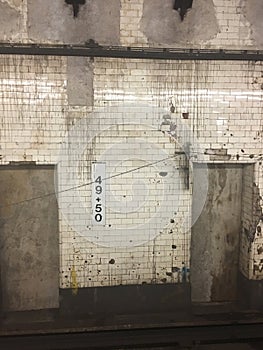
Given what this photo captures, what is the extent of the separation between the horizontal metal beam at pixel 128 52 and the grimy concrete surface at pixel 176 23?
3.2 inches

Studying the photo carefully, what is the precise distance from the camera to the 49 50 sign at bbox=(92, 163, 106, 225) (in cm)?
324

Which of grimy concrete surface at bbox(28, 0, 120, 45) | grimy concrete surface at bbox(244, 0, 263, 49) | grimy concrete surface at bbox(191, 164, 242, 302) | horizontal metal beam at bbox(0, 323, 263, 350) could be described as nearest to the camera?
horizontal metal beam at bbox(0, 323, 263, 350)

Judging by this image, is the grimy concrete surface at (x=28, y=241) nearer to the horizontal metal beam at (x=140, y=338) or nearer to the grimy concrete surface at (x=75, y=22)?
the horizontal metal beam at (x=140, y=338)

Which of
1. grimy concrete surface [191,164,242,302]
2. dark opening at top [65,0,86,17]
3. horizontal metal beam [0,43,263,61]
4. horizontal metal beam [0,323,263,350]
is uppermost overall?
dark opening at top [65,0,86,17]

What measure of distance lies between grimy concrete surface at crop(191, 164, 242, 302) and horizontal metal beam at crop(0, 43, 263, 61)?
888mm

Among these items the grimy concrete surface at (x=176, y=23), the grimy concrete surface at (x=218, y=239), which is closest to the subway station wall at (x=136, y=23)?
the grimy concrete surface at (x=176, y=23)

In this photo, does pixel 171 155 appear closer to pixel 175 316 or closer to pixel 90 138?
pixel 90 138

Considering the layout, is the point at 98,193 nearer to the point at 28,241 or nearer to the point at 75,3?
the point at 28,241

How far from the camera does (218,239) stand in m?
3.58

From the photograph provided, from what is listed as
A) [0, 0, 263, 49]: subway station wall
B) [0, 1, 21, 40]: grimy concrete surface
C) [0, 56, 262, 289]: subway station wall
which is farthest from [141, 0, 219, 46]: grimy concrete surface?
[0, 1, 21, 40]: grimy concrete surface

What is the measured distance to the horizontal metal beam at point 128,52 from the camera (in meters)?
3.00

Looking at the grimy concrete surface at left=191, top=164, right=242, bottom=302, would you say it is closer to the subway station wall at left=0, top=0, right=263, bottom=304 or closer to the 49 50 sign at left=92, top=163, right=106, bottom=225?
the subway station wall at left=0, top=0, right=263, bottom=304

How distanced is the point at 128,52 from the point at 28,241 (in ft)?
5.55

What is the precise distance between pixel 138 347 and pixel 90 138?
1550 millimetres
